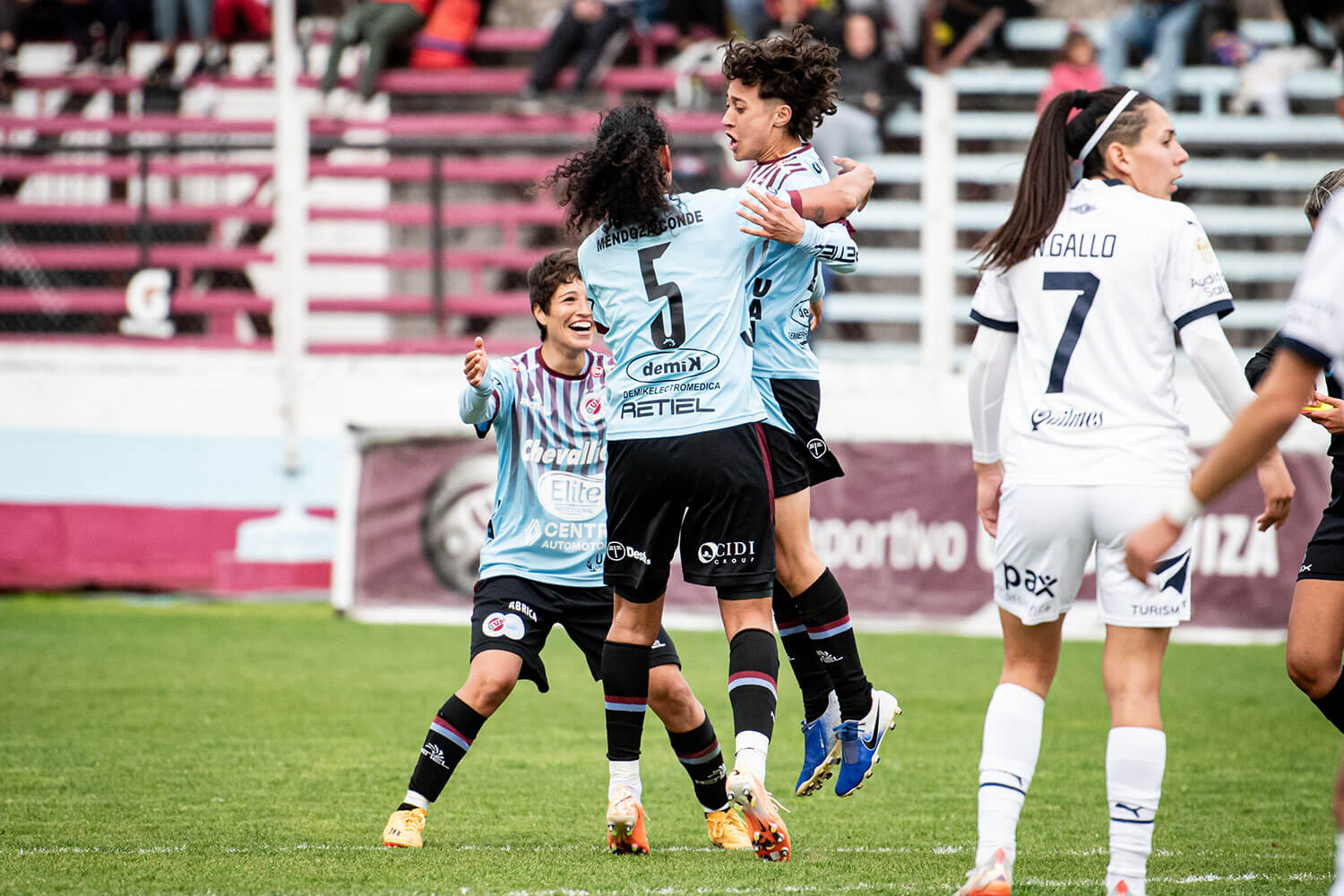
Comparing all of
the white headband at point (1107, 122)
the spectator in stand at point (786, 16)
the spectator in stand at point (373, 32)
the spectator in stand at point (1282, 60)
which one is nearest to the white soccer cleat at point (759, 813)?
the white headband at point (1107, 122)

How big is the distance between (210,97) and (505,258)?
4237 mm

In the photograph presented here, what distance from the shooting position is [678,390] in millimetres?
4316

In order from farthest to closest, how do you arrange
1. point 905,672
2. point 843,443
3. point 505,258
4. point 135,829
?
point 505,258
point 843,443
point 905,672
point 135,829

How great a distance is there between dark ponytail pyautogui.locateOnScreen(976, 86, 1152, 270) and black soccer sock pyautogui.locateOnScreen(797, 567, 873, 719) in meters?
1.46

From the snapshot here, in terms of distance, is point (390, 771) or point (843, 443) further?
point (843, 443)

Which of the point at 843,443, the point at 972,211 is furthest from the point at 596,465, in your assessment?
the point at 972,211

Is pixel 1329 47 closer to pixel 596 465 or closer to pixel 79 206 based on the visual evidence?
pixel 596 465

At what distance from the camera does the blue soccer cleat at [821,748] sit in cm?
498

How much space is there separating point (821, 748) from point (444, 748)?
1243mm

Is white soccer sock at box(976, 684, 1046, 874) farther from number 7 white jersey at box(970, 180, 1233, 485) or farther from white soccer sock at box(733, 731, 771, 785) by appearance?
white soccer sock at box(733, 731, 771, 785)

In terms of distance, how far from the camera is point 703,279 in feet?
14.3

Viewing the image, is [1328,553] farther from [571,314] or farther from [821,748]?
[571,314]

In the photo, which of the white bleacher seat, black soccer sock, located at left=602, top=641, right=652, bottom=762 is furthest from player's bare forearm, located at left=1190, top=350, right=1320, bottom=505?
the white bleacher seat

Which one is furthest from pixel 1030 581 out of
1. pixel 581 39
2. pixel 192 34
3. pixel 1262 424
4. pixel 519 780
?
pixel 192 34
